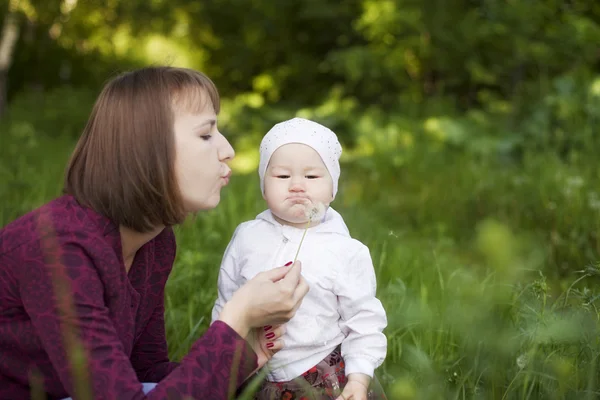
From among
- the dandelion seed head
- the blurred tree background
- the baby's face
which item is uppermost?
the baby's face

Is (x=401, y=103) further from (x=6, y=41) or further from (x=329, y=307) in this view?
(x=329, y=307)

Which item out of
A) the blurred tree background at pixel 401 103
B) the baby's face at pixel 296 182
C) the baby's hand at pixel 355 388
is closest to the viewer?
the baby's hand at pixel 355 388

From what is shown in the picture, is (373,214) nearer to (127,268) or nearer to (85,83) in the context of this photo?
(127,268)

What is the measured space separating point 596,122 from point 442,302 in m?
3.28

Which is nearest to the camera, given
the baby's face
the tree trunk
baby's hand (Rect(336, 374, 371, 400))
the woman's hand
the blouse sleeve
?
the blouse sleeve

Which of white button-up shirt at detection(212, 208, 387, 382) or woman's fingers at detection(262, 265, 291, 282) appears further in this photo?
white button-up shirt at detection(212, 208, 387, 382)

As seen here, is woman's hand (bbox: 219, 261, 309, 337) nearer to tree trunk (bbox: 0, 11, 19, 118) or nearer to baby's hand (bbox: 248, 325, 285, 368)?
baby's hand (bbox: 248, 325, 285, 368)

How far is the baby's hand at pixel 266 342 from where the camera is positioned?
1832mm

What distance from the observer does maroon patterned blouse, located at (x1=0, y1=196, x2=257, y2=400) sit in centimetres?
157

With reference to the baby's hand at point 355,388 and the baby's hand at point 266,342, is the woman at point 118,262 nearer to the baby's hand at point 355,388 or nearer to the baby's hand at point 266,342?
the baby's hand at point 266,342

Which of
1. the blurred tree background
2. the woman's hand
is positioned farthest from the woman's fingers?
the blurred tree background

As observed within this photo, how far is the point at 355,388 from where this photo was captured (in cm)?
181

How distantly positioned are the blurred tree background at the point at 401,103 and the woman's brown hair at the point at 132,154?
0.81 m

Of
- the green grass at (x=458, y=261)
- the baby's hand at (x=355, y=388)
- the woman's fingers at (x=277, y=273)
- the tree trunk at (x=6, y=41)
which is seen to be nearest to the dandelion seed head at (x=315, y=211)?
the woman's fingers at (x=277, y=273)
